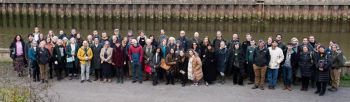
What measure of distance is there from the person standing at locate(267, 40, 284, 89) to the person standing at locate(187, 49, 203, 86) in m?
1.88

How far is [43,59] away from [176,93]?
13.0ft

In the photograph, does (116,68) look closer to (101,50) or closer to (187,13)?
(101,50)

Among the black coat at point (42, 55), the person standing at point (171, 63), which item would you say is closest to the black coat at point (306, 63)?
the person standing at point (171, 63)

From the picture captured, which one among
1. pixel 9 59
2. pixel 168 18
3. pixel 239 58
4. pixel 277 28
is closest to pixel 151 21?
pixel 168 18

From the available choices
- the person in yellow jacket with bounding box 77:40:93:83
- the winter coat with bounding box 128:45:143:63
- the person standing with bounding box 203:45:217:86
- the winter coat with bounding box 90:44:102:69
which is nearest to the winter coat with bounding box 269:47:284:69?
the person standing with bounding box 203:45:217:86

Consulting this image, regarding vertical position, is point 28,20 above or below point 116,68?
above

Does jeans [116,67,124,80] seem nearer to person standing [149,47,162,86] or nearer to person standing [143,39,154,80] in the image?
person standing [143,39,154,80]

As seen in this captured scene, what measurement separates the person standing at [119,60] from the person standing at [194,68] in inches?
75.1

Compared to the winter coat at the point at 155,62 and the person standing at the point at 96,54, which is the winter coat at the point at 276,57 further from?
the person standing at the point at 96,54

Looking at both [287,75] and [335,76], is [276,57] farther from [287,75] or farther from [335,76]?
[335,76]

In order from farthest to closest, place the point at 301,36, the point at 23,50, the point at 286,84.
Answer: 1. the point at 301,36
2. the point at 23,50
3. the point at 286,84

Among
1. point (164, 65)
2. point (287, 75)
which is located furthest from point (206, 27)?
point (287, 75)

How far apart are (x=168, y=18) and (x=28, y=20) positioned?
7431 mm

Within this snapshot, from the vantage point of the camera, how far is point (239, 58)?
15.5 metres
